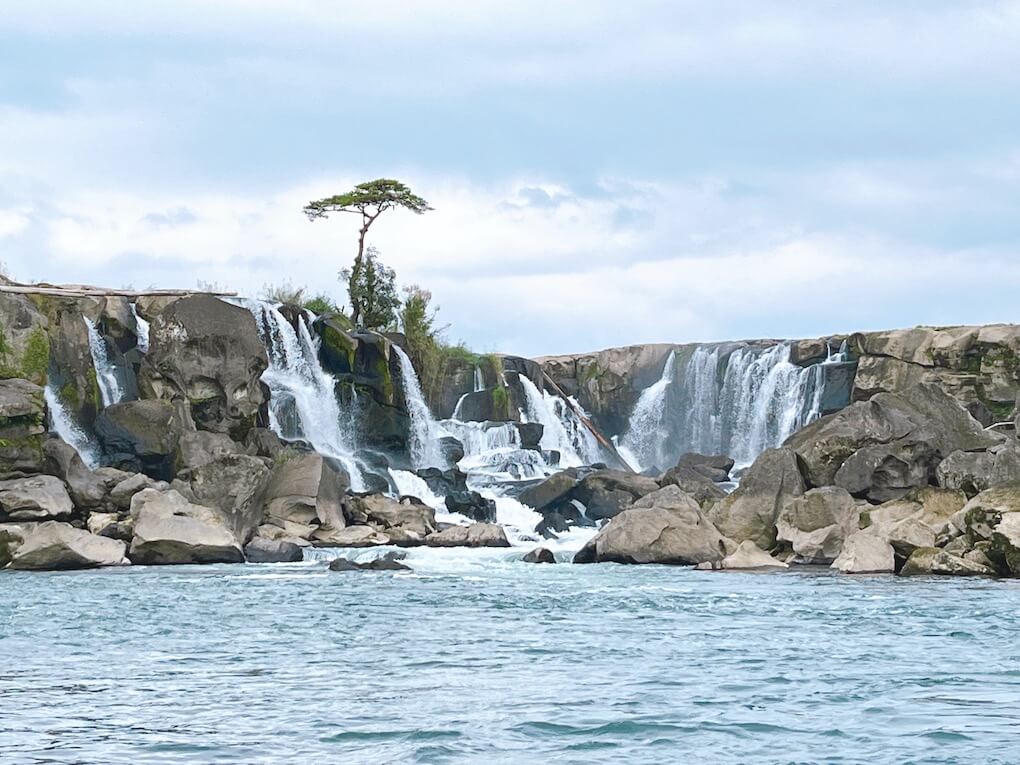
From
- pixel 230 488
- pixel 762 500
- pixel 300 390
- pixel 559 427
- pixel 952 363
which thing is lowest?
pixel 230 488

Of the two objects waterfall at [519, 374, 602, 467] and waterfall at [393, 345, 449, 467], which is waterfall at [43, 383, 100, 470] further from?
waterfall at [519, 374, 602, 467]

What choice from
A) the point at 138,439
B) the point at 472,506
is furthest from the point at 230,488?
the point at 472,506

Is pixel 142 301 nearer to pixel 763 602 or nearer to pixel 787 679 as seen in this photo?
pixel 763 602

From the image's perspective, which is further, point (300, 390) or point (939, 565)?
point (300, 390)

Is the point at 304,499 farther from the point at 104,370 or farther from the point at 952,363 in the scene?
the point at 952,363

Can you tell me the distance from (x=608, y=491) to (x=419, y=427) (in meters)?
8.45

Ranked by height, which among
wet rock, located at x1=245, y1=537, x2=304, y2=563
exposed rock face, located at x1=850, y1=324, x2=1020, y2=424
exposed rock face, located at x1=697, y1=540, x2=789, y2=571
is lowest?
wet rock, located at x1=245, y1=537, x2=304, y2=563

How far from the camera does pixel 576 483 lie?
143ft

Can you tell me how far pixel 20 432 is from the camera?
32.2 metres

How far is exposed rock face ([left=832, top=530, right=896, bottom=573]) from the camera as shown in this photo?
88.5 ft

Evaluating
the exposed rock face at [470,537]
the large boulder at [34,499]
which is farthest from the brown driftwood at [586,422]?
the large boulder at [34,499]

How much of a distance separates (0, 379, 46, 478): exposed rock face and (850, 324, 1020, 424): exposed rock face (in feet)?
105

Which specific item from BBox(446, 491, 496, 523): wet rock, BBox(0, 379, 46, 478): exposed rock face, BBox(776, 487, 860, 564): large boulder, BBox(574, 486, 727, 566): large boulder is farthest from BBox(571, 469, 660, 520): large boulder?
BBox(0, 379, 46, 478): exposed rock face

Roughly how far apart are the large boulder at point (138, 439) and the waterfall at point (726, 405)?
1013 inches
